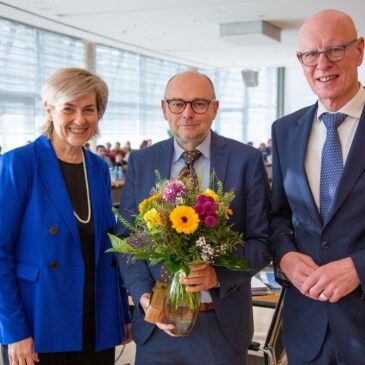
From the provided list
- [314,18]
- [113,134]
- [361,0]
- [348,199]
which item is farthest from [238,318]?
[113,134]

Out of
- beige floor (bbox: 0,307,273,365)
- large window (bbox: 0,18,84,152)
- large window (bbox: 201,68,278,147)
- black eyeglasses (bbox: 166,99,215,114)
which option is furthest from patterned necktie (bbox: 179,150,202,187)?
large window (bbox: 201,68,278,147)

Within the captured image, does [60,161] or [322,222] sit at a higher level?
[60,161]

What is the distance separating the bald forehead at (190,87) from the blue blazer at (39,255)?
58 cm

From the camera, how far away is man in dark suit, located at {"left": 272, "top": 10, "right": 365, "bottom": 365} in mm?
1772

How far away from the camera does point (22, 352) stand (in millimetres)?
Result: 2031

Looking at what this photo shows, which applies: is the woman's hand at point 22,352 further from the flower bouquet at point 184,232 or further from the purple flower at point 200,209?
the purple flower at point 200,209

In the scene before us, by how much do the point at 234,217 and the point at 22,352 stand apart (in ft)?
3.30

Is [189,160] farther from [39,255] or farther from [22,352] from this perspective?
[22,352]

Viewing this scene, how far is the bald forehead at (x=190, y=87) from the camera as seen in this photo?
2148 millimetres

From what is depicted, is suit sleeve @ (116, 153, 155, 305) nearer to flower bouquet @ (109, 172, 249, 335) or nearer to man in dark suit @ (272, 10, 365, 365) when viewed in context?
flower bouquet @ (109, 172, 249, 335)

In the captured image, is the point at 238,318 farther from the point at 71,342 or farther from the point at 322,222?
the point at 71,342

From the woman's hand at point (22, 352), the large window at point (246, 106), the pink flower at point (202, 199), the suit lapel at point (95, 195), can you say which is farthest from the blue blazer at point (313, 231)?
the large window at point (246, 106)

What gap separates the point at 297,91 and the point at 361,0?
45.6ft

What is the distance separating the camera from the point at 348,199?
1.78 metres
